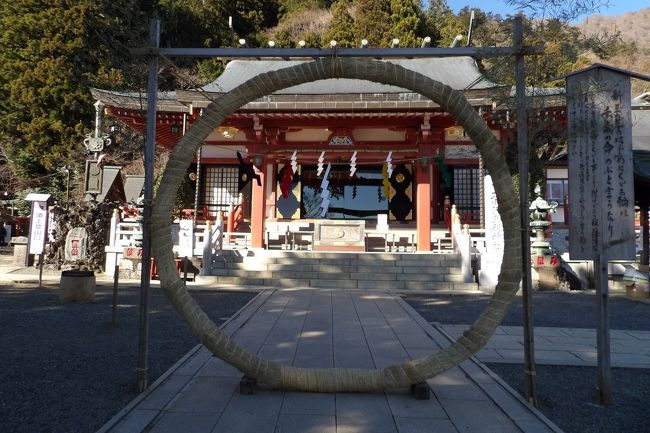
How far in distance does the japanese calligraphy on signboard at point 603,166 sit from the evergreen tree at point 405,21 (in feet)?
81.0

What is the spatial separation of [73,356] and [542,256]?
9.72 metres

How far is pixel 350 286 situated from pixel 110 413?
684 cm

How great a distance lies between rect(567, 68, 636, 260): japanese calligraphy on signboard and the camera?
10.6 ft

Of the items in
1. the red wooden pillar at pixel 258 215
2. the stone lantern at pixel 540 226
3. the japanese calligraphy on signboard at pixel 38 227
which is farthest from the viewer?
the red wooden pillar at pixel 258 215

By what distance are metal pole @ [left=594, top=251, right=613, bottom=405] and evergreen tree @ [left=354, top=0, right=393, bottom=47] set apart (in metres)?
26.1

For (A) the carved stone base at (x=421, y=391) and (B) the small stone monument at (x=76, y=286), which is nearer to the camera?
(A) the carved stone base at (x=421, y=391)

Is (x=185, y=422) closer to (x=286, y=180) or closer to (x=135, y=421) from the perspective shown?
(x=135, y=421)

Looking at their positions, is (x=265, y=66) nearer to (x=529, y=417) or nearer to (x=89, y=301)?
(x=89, y=301)

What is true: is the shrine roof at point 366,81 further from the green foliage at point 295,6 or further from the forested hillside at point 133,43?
the green foliage at point 295,6

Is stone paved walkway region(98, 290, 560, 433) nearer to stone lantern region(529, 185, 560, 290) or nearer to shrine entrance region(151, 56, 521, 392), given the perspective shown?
shrine entrance region(151, 56, 521, 392)

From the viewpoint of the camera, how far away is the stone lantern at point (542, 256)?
959 centimetres

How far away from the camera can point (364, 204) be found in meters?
14.9

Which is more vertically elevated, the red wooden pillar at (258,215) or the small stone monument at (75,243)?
the red wooden pillar at (258,215)

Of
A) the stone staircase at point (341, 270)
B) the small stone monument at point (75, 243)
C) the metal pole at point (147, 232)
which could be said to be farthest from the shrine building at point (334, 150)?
the metal pole at point (147, 232)
